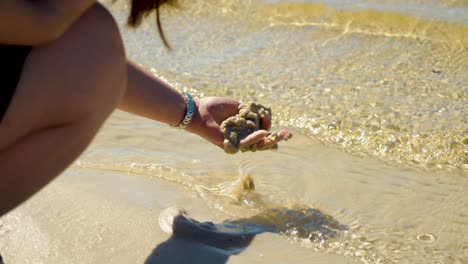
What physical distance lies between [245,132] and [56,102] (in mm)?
878

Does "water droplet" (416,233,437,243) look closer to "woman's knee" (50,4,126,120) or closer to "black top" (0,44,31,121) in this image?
"woman's knee" (50,4,126,120)

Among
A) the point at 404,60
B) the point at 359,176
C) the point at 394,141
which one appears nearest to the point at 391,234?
the point at 359,176

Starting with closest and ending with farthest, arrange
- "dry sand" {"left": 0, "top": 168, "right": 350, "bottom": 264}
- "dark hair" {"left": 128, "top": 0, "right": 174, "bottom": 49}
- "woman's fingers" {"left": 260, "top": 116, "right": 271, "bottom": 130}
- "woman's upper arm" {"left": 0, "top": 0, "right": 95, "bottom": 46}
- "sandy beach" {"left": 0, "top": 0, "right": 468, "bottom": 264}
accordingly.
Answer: "woman's upper arm" {"left": 0, "top": 0, "right": 95, "bottom": 46}
"dark hair" {"left": 128, "top": 0, "right": 174, "bottom": 49}
"dry sand" {"left": 0, "top": 168, "right": 350, "bottom": 264}
"sandy beach" {"left": 0, "top": 0, "right": 468, "bottom": 264}
"woman's fingers" {"left": 260, "top": 116, "right": 271, "bottom": 130}

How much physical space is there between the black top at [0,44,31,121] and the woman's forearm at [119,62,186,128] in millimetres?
593

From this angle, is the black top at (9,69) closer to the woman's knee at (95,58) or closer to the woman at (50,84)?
the woman at (50,84)

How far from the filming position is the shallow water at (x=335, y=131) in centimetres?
226

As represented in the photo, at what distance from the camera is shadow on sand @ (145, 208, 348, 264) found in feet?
6.29

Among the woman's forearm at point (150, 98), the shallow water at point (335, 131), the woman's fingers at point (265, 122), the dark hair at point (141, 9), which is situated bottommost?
the shallow water at point (335, 131)

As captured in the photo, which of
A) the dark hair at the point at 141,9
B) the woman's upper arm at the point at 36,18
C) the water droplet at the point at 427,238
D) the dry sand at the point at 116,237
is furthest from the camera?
the water droplet at the point at 427,238

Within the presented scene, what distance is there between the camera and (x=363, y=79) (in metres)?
3.93

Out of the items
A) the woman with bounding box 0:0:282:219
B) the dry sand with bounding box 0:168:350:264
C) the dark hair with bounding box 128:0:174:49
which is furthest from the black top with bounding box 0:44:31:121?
the dry sand with bounding box 0:168:350:264

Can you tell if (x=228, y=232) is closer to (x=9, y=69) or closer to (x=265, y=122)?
(x=265, y=122)

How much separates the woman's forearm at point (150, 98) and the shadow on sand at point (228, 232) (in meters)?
0.32

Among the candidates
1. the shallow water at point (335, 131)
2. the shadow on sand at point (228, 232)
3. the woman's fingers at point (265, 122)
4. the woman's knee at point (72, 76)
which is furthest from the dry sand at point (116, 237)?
the woman's knee at point (72, 76)
